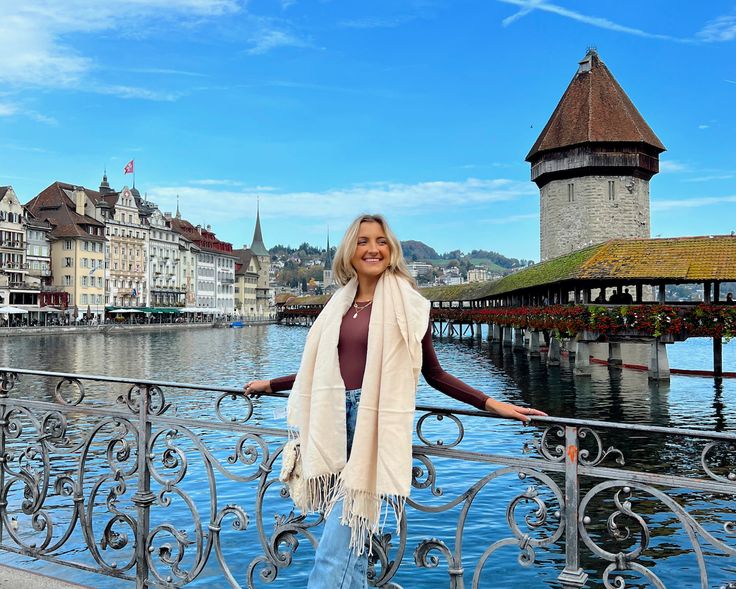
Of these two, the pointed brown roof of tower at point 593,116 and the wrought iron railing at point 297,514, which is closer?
the wrought iron railing at point 297,514

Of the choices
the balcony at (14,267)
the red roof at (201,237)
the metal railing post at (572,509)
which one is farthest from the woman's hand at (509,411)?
the red roof at (201,237)

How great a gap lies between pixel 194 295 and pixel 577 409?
93.7 m

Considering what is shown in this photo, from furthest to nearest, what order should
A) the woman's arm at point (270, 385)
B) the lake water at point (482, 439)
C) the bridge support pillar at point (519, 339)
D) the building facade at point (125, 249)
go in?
the building facade at point (125, 249)
the bridge support pillar at point (519, 339)
the lake water at point (482, 439)
the woman's arm at point (270, 385)

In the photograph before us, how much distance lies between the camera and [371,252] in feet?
10.5

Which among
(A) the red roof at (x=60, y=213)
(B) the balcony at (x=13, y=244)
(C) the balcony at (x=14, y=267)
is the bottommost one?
(C) the balcony at (x=14, y=267)

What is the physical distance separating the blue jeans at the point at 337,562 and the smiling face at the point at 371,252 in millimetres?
634

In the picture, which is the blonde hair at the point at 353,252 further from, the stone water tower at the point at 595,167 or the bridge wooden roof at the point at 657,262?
the stone water tower at the point at 595,167

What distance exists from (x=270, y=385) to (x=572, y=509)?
148 cm

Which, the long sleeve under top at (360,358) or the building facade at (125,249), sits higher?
the building facade at (125,249)

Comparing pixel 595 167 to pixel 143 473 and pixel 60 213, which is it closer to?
pixel 143 473

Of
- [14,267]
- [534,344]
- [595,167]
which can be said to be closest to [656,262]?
[534,344]

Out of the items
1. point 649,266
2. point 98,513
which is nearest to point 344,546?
point 98,513

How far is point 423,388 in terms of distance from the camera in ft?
81.1

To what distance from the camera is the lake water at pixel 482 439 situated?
793 cm
